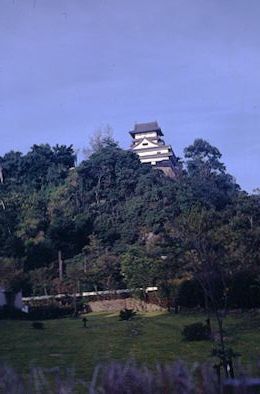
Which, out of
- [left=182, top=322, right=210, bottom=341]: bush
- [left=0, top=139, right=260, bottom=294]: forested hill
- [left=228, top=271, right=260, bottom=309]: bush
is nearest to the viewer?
[left=182, top=322, right=210, bottom=341]: bush

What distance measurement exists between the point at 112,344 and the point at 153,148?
1868 inches

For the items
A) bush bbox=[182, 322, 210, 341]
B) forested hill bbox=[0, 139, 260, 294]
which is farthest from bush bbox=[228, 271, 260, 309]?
bush bbox=[182, 322, 210, 341]

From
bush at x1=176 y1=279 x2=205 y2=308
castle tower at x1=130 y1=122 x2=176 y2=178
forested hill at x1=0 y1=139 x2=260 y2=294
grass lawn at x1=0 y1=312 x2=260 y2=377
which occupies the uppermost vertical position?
castle tower at x1=130 y1=122 x2=176 y2=178

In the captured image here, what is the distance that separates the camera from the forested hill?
2688cm

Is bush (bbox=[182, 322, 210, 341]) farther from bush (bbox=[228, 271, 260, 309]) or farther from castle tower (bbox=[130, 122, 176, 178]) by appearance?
castle tower (bbox=[130, 122, 176, 178])

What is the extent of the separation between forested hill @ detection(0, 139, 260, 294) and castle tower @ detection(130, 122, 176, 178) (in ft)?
5.46

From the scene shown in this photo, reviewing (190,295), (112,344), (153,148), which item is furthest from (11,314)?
(153,148)

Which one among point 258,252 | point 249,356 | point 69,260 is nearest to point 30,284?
point 69,260

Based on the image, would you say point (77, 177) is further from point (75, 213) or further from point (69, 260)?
point (69, 260)

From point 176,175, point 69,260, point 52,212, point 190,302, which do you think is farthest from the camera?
point 176,175

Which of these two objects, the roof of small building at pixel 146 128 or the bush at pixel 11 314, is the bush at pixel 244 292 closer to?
the bush at pixel 11 314

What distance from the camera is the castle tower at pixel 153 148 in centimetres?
5759

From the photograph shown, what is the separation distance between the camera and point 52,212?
41281 mm

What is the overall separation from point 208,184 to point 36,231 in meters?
15.1
